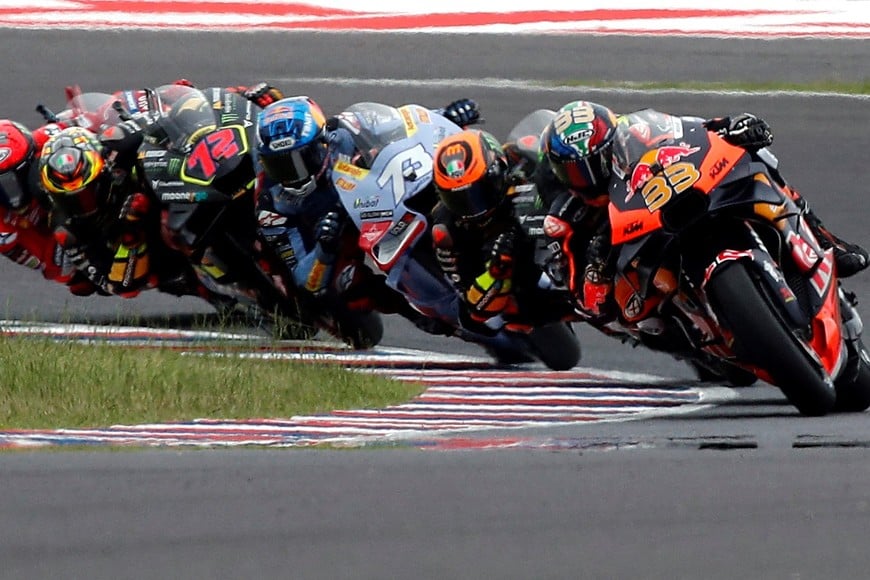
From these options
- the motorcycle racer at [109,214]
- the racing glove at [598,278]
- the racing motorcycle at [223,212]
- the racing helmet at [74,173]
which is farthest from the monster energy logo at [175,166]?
the racing glove at [598,278]

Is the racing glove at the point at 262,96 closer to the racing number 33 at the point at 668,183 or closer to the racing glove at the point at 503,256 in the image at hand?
the racing glove at the point at 503,256

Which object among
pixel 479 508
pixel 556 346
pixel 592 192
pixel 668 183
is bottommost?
pixel 556 346

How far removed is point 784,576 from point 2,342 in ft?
→ 20.1

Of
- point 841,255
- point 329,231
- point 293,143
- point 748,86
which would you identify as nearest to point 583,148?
point 841,255

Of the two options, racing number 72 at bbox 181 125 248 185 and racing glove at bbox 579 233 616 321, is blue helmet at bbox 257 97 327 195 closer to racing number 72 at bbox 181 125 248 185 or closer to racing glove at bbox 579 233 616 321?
racing number 72 at bbox 181 125 248 185

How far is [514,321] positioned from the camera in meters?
A: 9.02

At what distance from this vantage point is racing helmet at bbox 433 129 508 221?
338 inches

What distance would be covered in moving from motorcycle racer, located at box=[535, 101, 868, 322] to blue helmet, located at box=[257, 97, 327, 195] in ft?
5.56

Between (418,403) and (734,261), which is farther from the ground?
(734,261)

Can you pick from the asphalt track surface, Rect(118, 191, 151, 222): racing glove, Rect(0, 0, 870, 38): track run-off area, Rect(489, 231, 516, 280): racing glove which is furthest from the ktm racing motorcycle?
Rect(0, 0, 870, 38): track run-off area

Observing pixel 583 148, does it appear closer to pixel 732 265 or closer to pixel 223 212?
pixel 732 265

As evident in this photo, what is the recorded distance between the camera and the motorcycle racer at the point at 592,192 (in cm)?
758

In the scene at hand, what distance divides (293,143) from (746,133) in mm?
2689

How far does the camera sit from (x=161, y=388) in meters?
8.08
